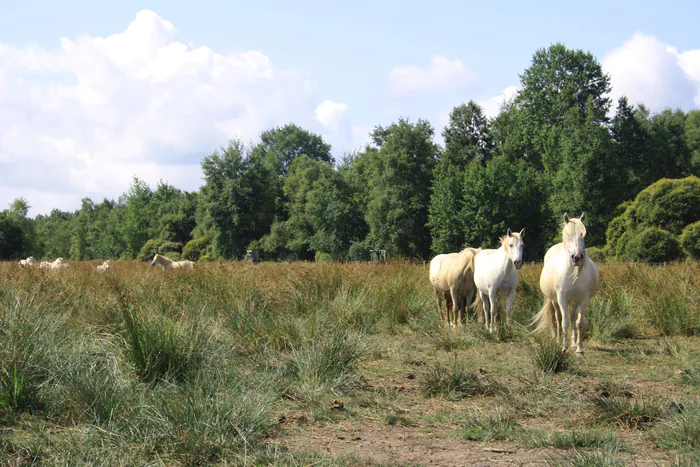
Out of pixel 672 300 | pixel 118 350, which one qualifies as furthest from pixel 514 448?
pixel 672 300

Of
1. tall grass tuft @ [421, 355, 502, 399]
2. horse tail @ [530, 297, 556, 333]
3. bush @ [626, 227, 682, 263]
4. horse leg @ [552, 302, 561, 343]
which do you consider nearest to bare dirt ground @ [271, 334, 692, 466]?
tall grass tuft @ [421, 355, 502, 399]

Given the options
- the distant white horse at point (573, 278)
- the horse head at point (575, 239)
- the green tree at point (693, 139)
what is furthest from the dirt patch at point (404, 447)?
the green tree at point (693, 139)

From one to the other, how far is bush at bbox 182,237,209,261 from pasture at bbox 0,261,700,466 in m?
47.2

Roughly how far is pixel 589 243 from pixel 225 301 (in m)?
31.4

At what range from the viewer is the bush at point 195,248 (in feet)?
181

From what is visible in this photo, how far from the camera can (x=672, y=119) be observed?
4466cm

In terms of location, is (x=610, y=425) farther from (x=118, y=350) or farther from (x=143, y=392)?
(x=118, y=350)

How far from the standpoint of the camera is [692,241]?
A: 23969mm

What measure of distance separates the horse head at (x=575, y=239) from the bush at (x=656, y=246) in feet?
59.1

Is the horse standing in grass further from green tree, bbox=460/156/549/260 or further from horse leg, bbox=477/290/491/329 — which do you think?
green tree, bbox=460/156/549/260

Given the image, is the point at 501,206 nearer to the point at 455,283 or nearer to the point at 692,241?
the point at 692,241

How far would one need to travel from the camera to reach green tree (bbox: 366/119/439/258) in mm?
43500

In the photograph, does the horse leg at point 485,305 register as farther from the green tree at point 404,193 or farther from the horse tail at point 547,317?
the green tree at point 404,193

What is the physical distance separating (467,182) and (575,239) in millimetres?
31739
